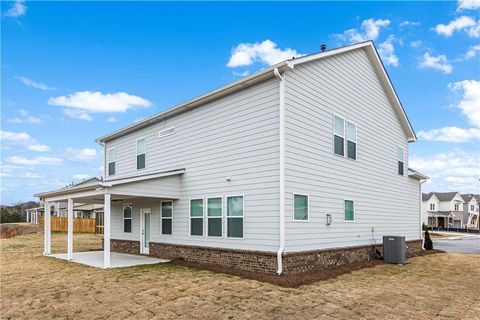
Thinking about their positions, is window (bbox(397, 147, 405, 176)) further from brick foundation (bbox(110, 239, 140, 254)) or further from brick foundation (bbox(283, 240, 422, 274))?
brick foundation (bbox(110, 239, 140, 254))

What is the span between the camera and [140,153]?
17.3 m

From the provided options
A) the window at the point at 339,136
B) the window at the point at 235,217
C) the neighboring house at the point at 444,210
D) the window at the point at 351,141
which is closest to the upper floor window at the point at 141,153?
the window at the point at 235,217

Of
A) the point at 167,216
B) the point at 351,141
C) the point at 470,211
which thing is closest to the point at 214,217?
the point at 167,216

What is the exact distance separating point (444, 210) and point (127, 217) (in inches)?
2591

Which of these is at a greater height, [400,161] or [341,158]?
[400,161]

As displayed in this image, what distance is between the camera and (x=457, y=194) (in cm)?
6856

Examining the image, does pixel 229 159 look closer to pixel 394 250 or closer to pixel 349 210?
pixel 349 210

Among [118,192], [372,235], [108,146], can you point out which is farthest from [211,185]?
[108,146]

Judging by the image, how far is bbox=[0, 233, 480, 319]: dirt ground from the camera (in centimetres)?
713

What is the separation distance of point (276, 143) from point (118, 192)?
562 centimetres

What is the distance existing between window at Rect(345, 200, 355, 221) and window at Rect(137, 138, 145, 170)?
30.3ft

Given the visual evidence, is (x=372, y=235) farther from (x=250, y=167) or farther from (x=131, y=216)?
(x=131, y=216)

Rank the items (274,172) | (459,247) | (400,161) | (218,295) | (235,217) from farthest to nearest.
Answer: (459,247) < (400,161) < (235,217) < (274,172) < (218,295)

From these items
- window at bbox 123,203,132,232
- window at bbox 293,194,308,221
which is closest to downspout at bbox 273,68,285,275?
window at bbox 293,194,308,221
